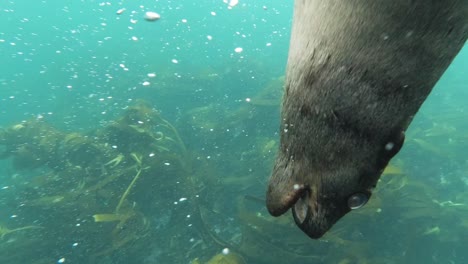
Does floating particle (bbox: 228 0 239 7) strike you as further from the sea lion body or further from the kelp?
the sea lion body

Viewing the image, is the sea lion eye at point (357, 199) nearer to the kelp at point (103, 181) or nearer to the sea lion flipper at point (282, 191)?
the sea lion flipper at point (282, 191)

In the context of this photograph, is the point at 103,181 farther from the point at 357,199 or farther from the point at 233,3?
the point at 233,3

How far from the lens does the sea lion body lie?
1.83 ft

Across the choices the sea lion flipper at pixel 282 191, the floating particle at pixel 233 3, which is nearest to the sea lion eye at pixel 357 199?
the sea lion flipper at pixel 282 191

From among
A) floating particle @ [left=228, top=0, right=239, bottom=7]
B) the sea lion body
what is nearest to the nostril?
the sea lion body

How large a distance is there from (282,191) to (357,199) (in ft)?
0.62

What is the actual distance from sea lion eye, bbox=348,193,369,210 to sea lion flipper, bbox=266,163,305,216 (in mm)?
111

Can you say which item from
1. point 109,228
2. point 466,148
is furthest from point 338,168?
point 466,148

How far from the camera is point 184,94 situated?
18.3 m

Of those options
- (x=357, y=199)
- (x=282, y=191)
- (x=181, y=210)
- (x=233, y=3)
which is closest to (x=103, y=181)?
(x=181, y=210)

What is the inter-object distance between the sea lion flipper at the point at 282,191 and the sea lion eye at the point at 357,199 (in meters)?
0.11

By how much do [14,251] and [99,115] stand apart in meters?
11.2

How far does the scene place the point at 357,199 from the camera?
681 mm

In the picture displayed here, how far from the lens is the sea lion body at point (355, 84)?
56cm
